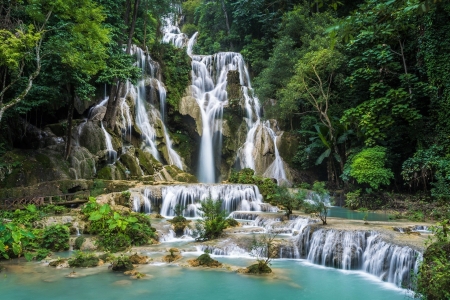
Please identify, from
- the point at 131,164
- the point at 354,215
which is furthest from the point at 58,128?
the point at 354,215

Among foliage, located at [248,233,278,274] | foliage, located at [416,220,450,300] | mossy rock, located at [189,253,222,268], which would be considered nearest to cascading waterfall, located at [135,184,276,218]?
foliage, located at [248,233,278,274]

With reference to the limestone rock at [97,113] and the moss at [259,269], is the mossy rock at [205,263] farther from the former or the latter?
the limestone rock at [97,113]

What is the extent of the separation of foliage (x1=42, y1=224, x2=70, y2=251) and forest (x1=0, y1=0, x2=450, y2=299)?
3923 millimetres

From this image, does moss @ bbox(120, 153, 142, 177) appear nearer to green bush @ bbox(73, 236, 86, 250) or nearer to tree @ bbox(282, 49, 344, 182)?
green bush @ bbox(73, 236, 86, 250)

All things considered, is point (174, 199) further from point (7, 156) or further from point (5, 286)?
point (5, 286)

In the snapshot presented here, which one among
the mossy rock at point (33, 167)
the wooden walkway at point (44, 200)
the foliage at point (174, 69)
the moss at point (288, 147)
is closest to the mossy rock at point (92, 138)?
the mossy rock at point (33, 167)

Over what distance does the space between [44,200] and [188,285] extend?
28.0ft

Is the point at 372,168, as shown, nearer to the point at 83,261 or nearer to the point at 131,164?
the point at 131,164

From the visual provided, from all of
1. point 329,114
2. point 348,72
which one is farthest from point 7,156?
point 348,72

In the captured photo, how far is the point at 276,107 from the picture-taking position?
22469mm

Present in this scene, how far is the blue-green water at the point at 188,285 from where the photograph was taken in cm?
678

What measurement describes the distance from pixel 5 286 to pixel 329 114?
1787 cm

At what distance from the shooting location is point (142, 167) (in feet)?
64.0

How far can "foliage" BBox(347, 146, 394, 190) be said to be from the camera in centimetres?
1566
